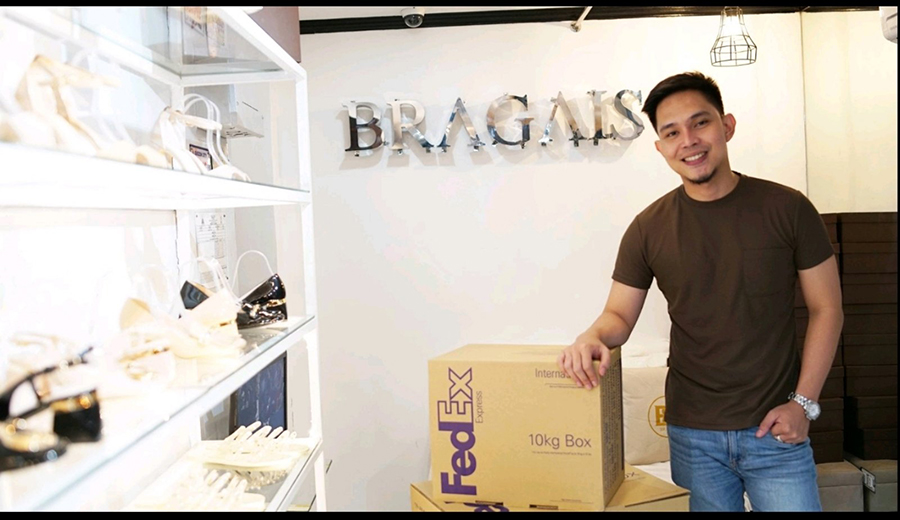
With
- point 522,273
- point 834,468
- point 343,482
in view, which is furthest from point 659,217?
point 343,482

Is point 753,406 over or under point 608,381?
under

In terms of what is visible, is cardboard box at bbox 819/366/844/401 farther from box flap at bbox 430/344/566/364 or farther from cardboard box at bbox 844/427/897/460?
box flap at bbox 430/344/566/364

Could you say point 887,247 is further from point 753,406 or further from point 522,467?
point 522,467

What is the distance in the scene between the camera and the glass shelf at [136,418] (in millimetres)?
853

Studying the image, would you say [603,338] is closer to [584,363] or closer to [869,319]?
[584,363]

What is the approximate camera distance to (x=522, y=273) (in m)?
3.76

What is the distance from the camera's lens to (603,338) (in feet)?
6.28

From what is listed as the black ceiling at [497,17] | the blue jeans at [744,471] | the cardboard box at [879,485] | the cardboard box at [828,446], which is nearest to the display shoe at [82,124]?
the blue jeans at [744,471]

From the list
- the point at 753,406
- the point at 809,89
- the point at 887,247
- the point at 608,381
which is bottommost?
the point at 753,406

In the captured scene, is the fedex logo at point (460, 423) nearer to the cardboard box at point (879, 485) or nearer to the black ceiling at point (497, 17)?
the cardboard box at point (879, 485)

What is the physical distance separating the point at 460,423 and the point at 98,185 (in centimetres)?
91

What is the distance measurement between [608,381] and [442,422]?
0.40 metres

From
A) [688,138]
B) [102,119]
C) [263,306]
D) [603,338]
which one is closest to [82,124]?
[102,119]

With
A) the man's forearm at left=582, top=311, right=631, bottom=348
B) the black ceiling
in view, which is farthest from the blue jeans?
the black ceiling
